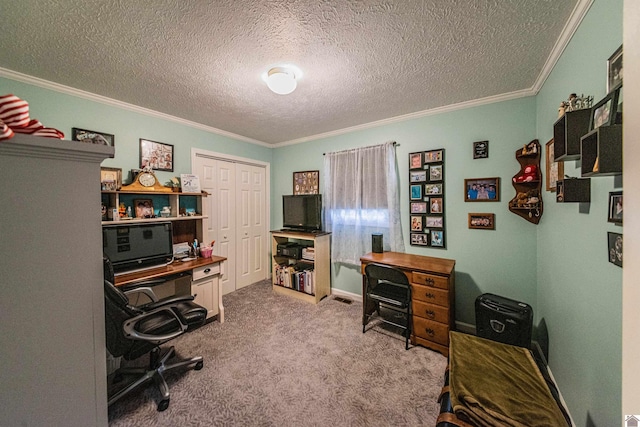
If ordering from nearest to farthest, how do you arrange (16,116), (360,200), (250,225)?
(16,116) → (360,200) → (250,225)

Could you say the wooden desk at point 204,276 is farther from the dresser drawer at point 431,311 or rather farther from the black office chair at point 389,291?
the dresser drawer at point 431,311

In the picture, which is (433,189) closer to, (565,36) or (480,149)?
(480,149)

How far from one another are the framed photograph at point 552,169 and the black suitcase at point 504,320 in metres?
0.97

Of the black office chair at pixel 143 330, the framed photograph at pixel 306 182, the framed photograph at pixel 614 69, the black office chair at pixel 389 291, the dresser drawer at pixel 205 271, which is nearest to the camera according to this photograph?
the framed photograph at pixel 614 69

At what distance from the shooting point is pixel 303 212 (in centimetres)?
346

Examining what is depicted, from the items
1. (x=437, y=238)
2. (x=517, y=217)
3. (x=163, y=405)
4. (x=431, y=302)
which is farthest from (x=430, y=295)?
(x=163, y=405)

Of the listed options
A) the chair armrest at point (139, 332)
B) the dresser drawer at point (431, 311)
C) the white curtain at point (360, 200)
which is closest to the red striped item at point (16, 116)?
the chair armrest at point (139, 332)

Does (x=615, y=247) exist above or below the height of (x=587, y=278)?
above

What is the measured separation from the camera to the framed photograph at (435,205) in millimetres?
2574

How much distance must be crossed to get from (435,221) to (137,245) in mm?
3242

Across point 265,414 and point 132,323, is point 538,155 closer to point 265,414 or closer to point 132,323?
point 265,414

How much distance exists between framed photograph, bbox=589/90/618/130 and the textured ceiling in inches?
28.6

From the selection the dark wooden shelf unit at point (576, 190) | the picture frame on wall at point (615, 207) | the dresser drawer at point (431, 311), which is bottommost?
the dresser drawer at point (431, 311)

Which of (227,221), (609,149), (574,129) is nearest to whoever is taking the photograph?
(609,149)
